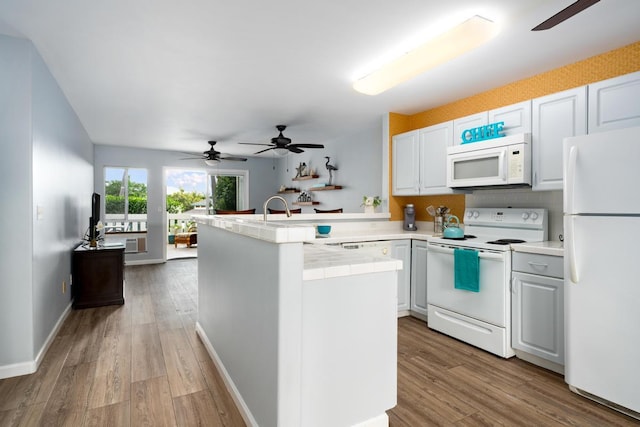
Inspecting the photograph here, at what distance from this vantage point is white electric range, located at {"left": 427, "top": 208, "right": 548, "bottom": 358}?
271 cm

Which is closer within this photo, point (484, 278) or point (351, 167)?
point (484, 278)

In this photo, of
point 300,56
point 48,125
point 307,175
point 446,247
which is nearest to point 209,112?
point 48,125

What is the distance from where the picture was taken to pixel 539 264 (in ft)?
8.34

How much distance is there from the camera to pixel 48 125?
304 centimetres

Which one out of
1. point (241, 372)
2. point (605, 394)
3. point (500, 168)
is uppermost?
point (500, 168)

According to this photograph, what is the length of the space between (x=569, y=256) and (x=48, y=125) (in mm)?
4203

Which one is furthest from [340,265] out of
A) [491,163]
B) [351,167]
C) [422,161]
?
[351,167]

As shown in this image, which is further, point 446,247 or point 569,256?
point 446,247

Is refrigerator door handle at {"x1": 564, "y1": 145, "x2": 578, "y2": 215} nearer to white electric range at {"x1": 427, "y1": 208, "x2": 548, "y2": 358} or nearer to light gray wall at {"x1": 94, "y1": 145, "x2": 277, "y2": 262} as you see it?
white electric range at {"x1": 427, "y1": 208, "x2": 548, "y2": 358}

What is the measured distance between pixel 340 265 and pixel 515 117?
2.45m

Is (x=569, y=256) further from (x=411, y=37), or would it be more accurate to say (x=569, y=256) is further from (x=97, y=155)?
(x=97, y=155)

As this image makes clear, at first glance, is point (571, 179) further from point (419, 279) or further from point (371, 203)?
point (371, 203)

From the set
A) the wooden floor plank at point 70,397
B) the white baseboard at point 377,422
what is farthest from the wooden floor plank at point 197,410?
the white baseboard at point 377,422

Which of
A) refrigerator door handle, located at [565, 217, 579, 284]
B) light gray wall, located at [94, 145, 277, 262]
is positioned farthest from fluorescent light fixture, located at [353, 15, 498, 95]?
light gray wall, located at [94, 145, 277, 262]
